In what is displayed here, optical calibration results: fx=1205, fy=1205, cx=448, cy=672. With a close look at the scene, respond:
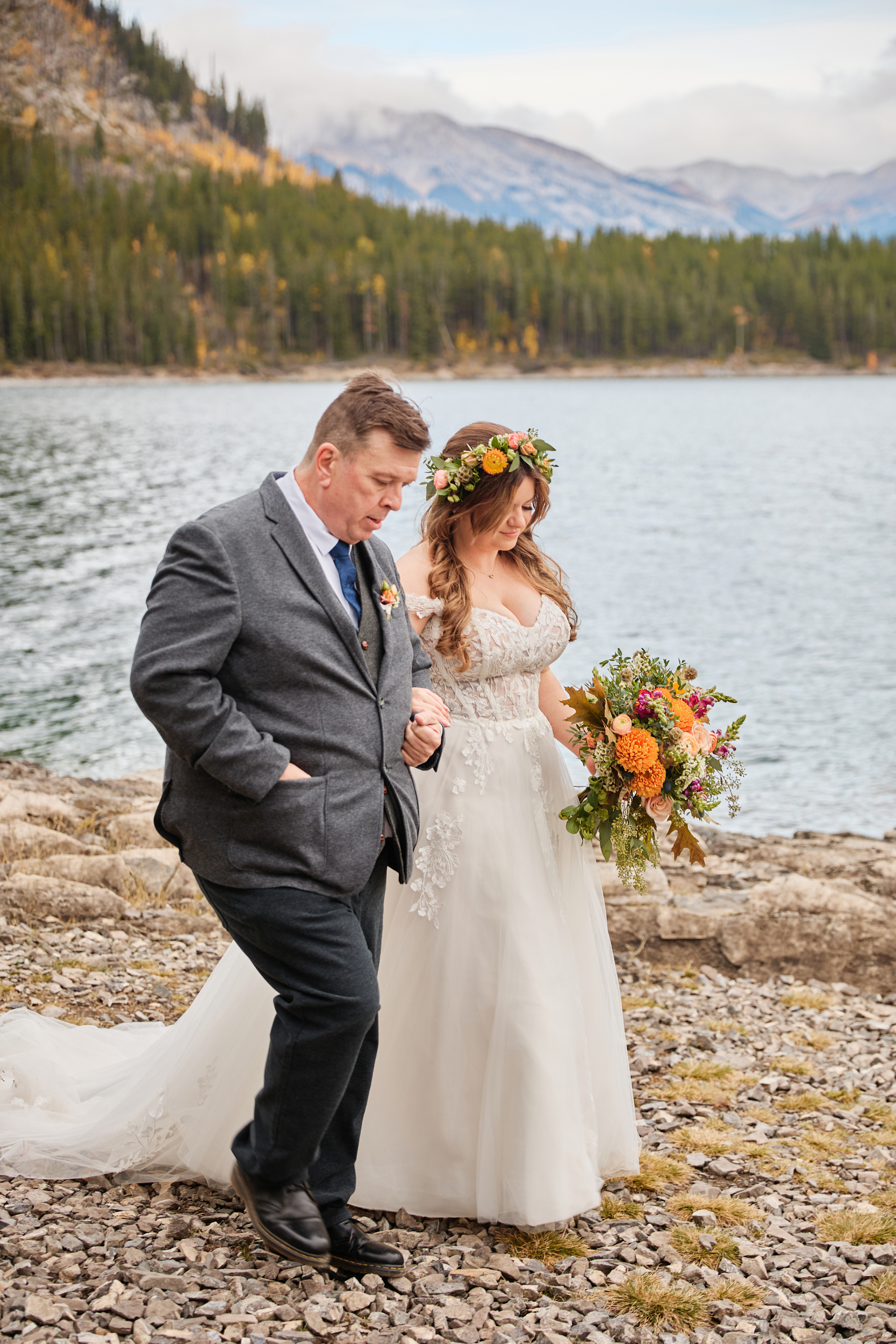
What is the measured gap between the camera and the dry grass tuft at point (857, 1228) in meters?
4.68

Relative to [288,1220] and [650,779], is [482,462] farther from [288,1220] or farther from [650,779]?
[288,1220]

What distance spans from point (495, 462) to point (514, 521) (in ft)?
1.01

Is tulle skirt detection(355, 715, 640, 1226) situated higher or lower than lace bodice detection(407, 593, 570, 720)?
lower

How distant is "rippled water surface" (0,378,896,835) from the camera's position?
1791cm

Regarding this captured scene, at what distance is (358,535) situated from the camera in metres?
3.71

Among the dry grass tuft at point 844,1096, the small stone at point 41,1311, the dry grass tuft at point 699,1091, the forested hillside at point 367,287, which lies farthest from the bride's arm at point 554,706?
the forested hillside at point 367,287

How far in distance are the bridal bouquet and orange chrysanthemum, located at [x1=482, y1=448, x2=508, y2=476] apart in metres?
0.92

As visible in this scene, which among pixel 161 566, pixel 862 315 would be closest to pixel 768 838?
pixel 161 566

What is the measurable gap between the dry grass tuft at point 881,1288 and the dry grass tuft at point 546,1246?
99cm

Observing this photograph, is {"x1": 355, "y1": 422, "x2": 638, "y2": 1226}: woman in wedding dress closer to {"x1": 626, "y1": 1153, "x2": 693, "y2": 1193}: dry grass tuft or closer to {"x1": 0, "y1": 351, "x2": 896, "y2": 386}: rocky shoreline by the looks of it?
{"x1": 626, "y1": 1153, "x2": 693, "y2": 1193}: dry grass tuft

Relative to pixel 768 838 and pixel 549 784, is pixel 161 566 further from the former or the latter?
pixel 768 838

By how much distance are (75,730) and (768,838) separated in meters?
10.8

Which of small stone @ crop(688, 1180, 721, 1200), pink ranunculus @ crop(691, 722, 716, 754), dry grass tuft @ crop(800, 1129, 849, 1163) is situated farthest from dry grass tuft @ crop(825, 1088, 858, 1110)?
pink ranunculus @ crop(691, 722, 716, 754)

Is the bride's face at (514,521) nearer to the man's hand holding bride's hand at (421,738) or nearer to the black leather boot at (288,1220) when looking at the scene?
the man's hand holding bride's hand at (421,738)
